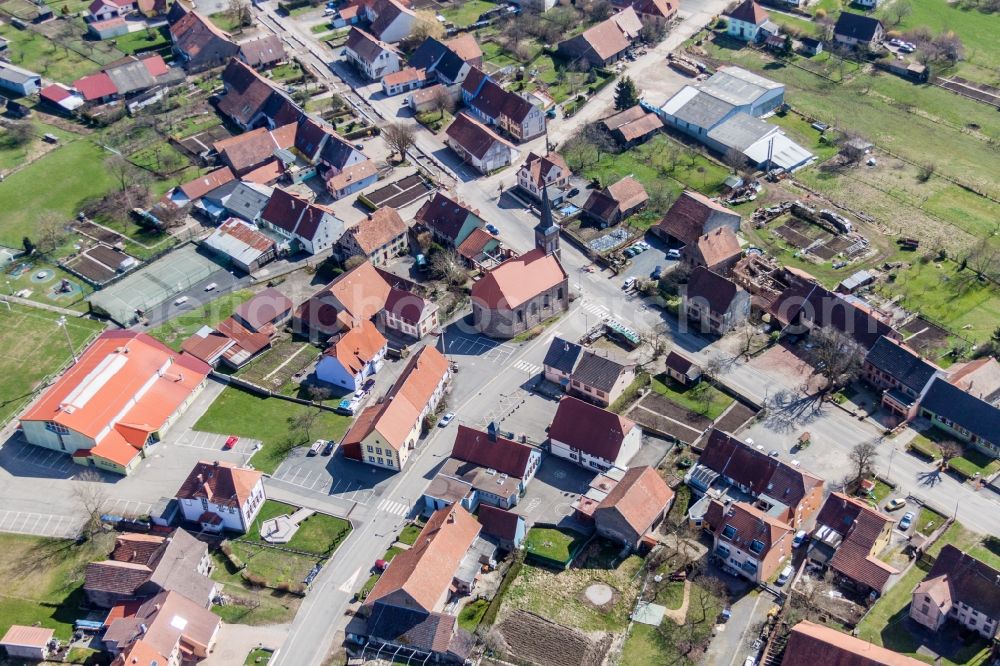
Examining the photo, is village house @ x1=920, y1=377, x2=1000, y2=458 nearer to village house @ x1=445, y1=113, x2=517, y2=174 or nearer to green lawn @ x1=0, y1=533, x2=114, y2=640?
village house @ x1=445, y1=113, x2=517, y2=174

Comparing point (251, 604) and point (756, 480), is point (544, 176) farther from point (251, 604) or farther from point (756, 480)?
point (251, 604)

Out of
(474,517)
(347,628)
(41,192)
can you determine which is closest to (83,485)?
(347,628)

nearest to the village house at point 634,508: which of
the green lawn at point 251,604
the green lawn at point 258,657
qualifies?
the green lawn at point 251,604

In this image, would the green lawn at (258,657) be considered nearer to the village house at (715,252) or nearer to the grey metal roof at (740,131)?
the village house at (715,252)

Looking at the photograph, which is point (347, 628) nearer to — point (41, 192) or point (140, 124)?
point (41, 192)

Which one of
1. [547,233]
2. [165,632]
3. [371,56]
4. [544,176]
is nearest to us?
[165,632]

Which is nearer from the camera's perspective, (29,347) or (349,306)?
(29,347)

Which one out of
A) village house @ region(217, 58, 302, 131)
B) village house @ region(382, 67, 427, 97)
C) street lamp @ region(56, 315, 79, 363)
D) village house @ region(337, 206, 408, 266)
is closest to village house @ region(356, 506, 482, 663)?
village house @ region(337, 206, 408, 266)

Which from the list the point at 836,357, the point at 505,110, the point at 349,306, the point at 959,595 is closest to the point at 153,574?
the point at 349,306
